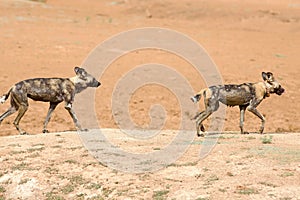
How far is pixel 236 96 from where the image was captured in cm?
1409

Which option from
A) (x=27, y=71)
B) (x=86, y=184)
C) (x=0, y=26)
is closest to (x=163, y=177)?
(x=86, y=184)

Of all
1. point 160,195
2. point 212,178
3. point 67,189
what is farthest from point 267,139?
point 67,189

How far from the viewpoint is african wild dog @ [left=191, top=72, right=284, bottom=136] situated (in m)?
13.8

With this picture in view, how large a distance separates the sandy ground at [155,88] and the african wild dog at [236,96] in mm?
821

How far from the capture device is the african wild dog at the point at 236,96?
13828 mm

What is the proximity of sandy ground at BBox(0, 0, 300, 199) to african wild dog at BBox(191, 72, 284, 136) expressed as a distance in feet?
2.69

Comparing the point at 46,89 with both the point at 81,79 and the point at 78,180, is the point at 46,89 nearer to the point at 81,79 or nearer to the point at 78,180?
the point at 81,79

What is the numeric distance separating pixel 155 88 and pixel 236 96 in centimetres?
765

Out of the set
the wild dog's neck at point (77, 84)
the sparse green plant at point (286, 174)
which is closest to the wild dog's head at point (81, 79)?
the wild dog's neck at point (77, 84)

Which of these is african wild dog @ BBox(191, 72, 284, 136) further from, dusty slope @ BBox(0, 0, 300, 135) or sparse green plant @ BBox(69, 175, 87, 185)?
dusty slope @ BBox(0, 0, 300, 135)

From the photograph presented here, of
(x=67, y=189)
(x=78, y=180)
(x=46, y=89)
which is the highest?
(x=46, y=89)

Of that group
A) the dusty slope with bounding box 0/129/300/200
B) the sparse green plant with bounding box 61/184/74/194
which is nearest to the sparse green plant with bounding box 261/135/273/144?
the dusty slope with bounding box 0/129/300/200

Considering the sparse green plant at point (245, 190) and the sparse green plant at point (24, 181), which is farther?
the sparse green plant at point (24, 181)

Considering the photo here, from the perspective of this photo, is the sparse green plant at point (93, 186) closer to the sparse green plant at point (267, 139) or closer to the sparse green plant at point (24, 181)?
the sparse green plant at point (24, 181)
